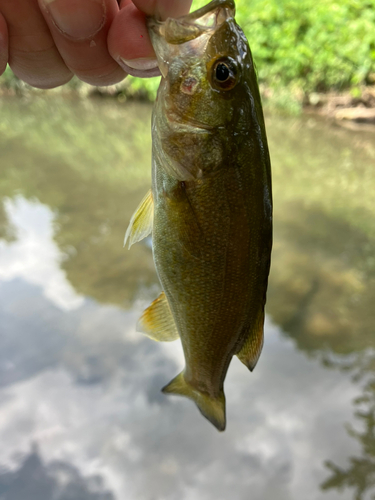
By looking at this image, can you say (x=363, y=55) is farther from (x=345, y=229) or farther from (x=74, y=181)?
(x=74, y=181)

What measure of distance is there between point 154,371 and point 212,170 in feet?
10.3

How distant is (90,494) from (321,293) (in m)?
3.17

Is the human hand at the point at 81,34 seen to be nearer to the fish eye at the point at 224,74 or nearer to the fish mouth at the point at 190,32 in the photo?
the fish mouth at the point at 190,32

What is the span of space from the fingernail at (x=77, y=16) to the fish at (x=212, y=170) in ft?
0.51

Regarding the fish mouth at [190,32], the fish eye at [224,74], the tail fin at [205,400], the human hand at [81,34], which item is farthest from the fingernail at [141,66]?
the tail fin at [205,400]

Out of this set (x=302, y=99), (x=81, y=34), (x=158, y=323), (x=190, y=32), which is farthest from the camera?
(x=302, y=99)

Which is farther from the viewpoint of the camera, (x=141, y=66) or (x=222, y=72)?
(x=141, y=66)

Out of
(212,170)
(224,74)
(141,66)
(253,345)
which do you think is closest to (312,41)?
(141,66)

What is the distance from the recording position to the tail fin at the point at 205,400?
4.50ft

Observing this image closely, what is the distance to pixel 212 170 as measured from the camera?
3.70ft

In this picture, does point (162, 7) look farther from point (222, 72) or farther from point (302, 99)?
point (302, 99)

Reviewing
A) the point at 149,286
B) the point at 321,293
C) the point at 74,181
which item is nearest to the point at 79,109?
the point at 74,181

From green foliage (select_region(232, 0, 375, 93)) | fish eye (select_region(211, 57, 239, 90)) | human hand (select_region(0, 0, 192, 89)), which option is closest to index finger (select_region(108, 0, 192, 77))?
human hand (select_region(0, 0, 192, 89))

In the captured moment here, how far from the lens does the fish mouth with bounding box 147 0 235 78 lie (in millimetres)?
1090
